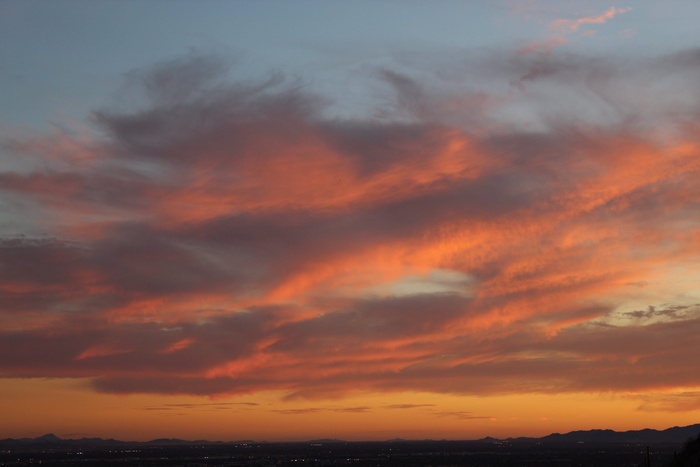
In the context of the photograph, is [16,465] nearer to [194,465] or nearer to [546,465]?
[194,465]

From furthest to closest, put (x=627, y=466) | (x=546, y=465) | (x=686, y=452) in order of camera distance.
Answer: (x=546, y=465) → (x=627, y=466) → (x=686, y=452)

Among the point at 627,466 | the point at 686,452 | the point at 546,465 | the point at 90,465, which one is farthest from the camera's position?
the point at 90,465

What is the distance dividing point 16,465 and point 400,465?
320ft

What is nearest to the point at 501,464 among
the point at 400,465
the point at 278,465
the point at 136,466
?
the point at 400,465

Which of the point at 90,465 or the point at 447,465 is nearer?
the point at 447,465

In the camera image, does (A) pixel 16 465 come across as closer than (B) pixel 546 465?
No

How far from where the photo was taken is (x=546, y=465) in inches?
6698

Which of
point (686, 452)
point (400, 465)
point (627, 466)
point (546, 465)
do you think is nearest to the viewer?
point (686, 452)

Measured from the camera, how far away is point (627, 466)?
157 metres

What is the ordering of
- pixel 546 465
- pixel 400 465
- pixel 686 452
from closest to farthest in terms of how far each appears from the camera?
pixel 686 452 < pixel 546 465 < pixel 400 465

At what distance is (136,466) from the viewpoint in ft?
623

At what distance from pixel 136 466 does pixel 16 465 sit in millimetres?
31479

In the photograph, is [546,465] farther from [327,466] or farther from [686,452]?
[686,452]

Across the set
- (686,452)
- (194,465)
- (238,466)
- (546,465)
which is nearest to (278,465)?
(238,466)
